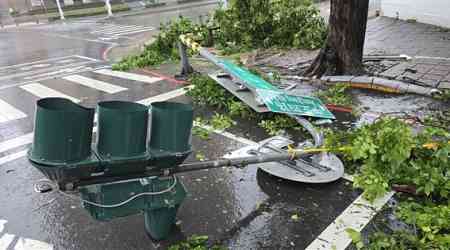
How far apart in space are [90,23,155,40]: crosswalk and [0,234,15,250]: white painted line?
1642cm

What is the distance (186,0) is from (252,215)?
111 feet

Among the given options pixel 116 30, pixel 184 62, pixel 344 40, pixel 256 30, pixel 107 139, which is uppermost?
pixel 107 139

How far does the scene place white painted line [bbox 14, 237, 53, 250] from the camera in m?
3.78

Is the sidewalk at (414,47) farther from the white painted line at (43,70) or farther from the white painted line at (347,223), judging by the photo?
the white painted line at (43,70)

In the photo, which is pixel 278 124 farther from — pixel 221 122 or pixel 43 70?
pixel 43 70

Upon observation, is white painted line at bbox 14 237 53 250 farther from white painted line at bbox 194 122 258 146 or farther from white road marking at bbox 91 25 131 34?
white road marking at bbox 91 25 131 34

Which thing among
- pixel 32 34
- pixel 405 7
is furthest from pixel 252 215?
pixel 32 34

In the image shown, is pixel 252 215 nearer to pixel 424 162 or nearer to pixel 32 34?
pixel 424 162

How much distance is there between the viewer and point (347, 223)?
3918 millimetres

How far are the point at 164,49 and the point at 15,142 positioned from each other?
6.88 metres

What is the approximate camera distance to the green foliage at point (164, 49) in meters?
11.5

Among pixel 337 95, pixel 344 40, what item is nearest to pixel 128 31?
pixel 344 40

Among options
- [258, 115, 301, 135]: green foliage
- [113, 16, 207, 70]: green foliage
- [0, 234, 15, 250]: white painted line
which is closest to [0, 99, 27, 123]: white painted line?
Answer: [113, 16, 207, 70]: green foliage

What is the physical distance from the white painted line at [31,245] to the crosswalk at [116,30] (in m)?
16.6
